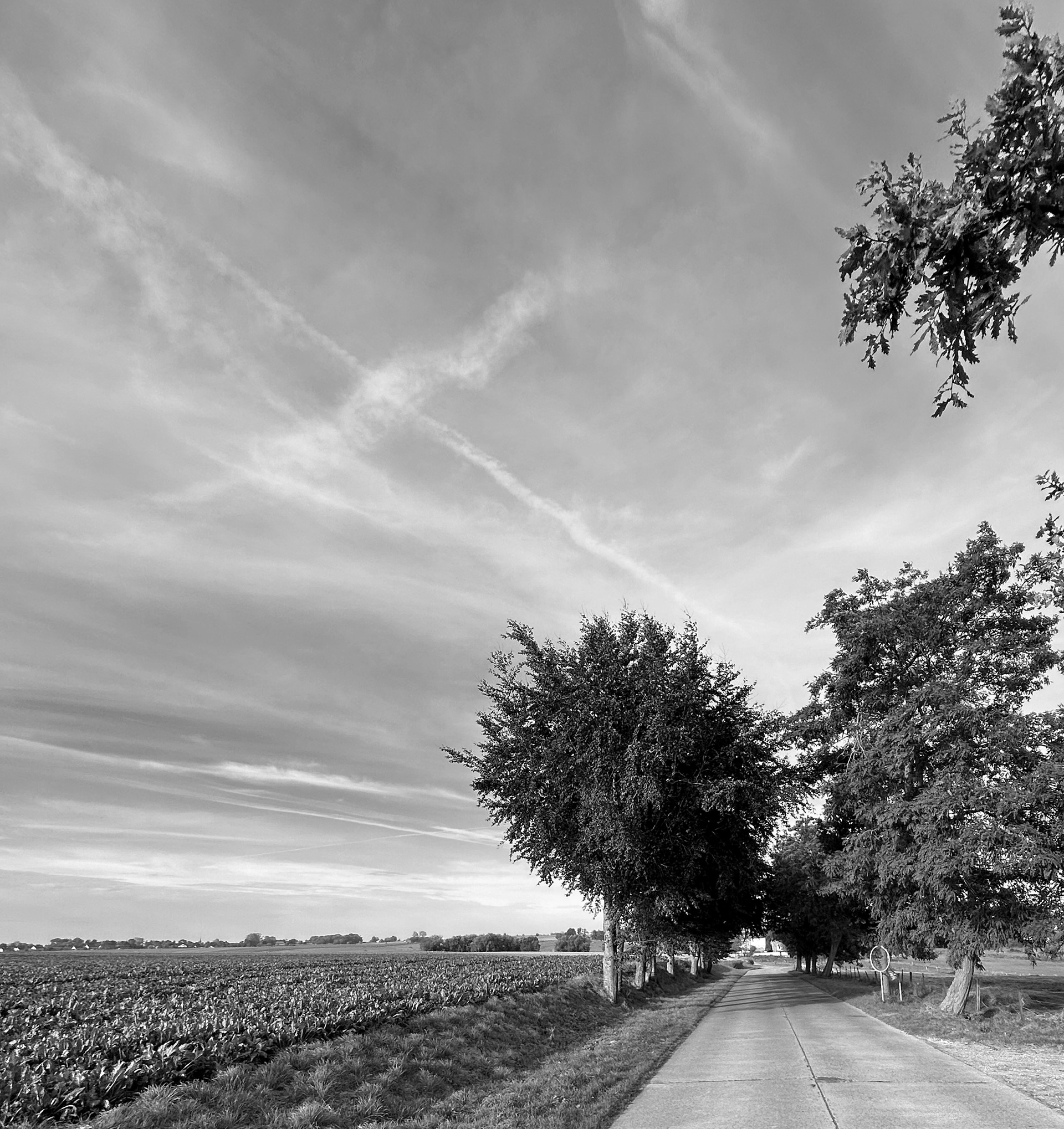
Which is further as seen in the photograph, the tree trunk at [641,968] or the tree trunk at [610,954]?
the tree trunk at [641,968]

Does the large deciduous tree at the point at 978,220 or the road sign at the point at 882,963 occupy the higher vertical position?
the large deciduous tree at the point at 978,220

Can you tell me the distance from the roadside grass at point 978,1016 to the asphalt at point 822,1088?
59.7 inches

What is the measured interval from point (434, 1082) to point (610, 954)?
1826 cm

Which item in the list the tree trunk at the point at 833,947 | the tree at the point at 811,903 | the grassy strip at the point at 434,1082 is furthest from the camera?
the tree trunk at the point at 833,947

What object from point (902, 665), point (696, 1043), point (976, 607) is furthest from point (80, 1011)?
point (976, 607)

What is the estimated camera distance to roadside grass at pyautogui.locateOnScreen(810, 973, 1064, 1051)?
18.5 meters

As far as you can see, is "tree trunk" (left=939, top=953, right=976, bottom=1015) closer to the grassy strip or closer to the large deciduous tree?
the grassy strip

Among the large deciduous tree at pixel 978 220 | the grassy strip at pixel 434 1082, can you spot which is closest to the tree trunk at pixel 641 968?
the grassy strip at pixel 434 1082

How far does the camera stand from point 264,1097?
9797 millimetres

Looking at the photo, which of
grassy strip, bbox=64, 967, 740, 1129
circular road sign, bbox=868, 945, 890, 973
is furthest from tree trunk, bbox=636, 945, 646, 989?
grassy strip, bbox=64, 967, 740, 1129

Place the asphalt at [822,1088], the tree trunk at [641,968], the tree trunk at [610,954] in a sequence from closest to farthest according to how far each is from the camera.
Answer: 1. the asphalt at [822,1088]
2. the tree trunk at [610,954]
3. the tree trunk at [641,968]

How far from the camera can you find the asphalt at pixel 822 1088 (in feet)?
31.5

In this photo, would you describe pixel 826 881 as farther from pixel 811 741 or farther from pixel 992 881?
pixel 992 881

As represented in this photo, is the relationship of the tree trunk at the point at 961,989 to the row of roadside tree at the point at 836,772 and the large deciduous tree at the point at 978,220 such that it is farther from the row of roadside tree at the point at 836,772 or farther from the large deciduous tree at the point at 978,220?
the large deciduous tree at the point at 978,220
